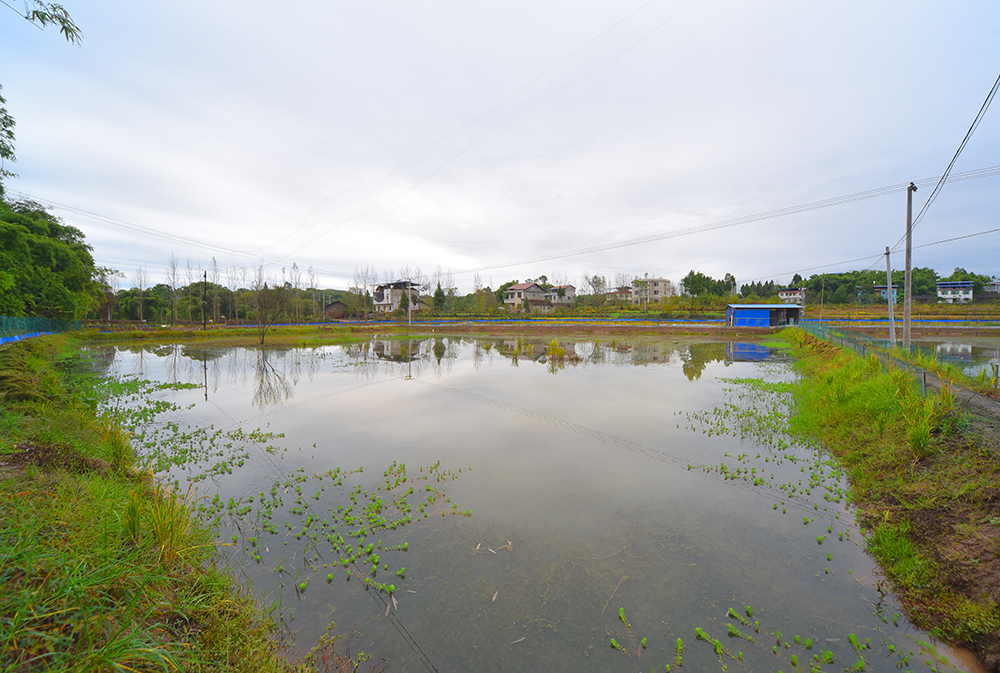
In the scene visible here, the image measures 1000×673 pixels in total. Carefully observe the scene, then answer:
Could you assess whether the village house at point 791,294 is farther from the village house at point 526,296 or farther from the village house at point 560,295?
the village house at point 526,296

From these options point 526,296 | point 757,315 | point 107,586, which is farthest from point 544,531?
point 526,296

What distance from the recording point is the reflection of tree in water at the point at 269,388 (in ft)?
40.3

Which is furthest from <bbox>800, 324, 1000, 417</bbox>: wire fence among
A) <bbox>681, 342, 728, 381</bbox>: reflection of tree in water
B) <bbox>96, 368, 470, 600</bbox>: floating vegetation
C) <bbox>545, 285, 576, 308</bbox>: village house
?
<bbox>545, 285, 576, 308</bbox>: village house

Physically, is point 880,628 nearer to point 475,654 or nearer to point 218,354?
point 475,654

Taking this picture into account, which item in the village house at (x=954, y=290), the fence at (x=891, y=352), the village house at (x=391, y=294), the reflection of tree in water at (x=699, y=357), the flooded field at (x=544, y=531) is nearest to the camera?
the flooded field at (x=544, y=531)

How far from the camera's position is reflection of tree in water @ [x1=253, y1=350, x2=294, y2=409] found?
40.3 feet

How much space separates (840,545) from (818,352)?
17.8m

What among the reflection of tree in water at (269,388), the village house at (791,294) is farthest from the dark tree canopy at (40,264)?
the village house at (791,294)

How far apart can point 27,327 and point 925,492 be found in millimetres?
41209

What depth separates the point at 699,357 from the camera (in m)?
22.5

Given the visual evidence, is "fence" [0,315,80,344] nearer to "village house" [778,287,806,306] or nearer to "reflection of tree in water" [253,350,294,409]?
"reflection of tree in water" [253,350,294,409]

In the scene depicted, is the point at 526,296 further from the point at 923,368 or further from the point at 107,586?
the point at 107,586

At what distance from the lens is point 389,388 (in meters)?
14.5

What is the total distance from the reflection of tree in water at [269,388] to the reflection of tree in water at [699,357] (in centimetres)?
1507
